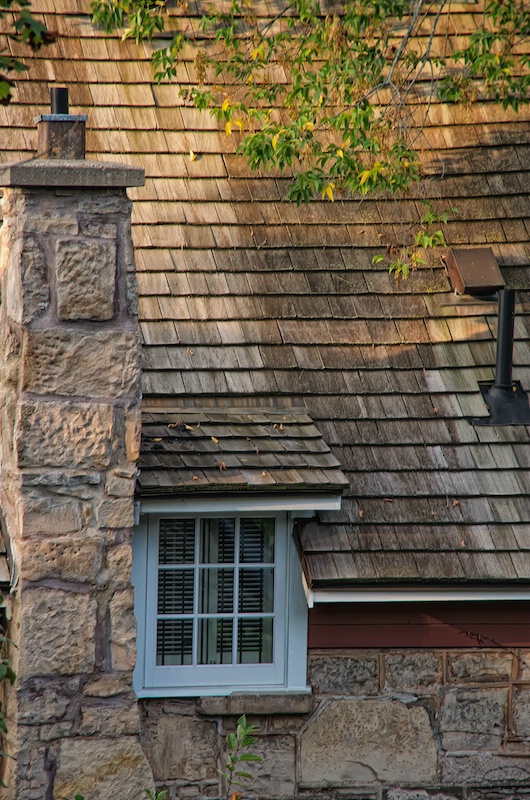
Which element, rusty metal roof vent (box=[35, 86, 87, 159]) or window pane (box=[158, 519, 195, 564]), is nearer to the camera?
rusty metal roof vent (box=[35, 86, 87, 159])

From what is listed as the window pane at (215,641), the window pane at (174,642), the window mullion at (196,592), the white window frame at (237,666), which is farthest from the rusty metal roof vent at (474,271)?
the window pane at (174,642)

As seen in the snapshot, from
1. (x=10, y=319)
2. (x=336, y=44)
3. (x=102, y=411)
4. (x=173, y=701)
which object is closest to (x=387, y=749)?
(x=173, y=701)

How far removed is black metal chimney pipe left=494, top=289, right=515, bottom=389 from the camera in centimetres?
610

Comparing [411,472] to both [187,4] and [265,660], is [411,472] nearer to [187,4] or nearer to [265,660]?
[265,660]

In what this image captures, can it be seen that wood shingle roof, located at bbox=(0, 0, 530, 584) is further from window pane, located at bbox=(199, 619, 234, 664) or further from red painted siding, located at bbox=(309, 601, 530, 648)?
window pane, located at bbox=(199, 619, 234, 664)

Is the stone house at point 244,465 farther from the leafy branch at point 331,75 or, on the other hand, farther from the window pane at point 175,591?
the leafy branch at point 331,75

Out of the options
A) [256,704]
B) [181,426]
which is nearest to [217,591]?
[256,704]

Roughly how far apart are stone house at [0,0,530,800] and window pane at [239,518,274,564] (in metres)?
0.01

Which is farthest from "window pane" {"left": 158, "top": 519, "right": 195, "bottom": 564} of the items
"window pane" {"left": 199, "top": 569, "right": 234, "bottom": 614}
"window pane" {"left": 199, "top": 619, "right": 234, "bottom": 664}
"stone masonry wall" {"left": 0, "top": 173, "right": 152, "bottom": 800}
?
"stone masonry wall" {"left": 0, "top": 173, "right": 152, "bottom": 800}

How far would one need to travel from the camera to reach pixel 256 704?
18.0 ft

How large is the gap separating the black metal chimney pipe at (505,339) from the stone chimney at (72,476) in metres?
2.60

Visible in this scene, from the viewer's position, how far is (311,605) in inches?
211

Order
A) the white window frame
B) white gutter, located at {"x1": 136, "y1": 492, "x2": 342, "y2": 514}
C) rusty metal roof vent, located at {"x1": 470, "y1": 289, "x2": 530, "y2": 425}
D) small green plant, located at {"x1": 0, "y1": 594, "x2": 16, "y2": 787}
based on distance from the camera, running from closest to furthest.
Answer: small green plant, located at {"x1": 0, "y1": 594, "x2": 16, "y2": 787} → white gutter, located at {"x1": 136, "y1": 492, "x2": 342, "y2": 514} → the white window frame → rusty metal roof vent, located at {"x1": 470, "y1": 289, "x2": 530, "y2": 425}

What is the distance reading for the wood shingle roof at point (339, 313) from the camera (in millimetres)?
5641
